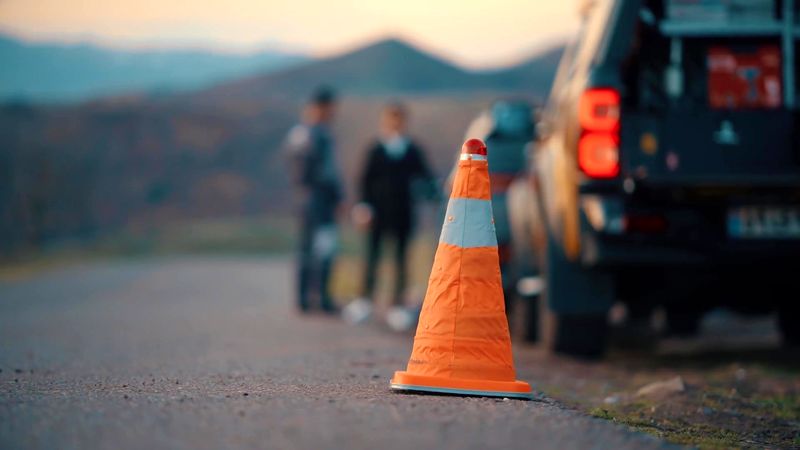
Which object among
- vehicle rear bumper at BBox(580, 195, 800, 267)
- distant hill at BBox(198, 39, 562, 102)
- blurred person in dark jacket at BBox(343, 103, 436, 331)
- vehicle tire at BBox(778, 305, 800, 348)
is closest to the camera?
vehicle rear bumper at BBox(580, 195, 800, 267)

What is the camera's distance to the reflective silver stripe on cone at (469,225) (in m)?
5.43

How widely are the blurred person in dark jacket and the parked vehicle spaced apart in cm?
410

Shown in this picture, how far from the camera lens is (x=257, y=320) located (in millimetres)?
11438

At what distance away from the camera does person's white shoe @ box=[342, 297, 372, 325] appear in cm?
1160

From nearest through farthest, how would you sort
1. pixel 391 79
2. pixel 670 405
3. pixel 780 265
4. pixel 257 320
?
pixel 670 405, pixel 780 265, pixel 257 320, pixel 391 79

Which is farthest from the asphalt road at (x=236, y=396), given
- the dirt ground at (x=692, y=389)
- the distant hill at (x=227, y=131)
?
the distant hill at (x=227, y=131)

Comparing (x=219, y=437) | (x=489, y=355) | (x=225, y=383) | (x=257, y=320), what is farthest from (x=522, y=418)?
(x=257, y=320)

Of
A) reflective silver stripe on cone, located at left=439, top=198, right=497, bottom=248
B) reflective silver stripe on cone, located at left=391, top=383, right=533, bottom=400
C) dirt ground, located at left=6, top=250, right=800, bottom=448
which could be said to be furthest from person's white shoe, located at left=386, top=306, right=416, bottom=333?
reflective silver stripe on cone, located at left=391, top=383, right=533, bottom=400

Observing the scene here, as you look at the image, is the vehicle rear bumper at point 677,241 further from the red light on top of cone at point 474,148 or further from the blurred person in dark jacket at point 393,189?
the blurred person in dark jacket at point 393,189

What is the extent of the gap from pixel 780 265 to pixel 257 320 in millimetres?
5434

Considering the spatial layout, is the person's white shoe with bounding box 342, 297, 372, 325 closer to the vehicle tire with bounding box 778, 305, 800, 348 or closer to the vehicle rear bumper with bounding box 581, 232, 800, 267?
the vehicle tire with bounding box 778, 305, 800, 348

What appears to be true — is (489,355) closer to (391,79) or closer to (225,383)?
(225,383)

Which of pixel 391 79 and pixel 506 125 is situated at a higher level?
pixel 391 79

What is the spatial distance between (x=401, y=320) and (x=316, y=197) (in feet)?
7.04
